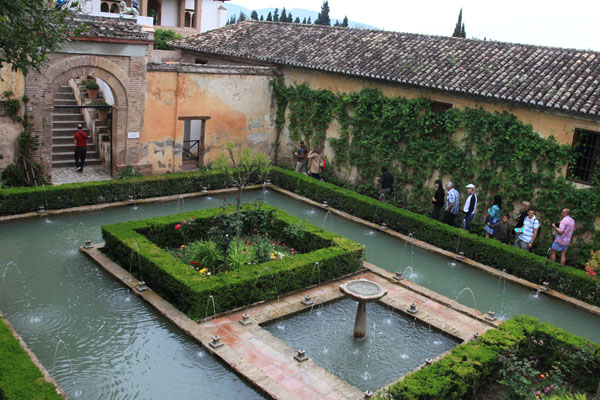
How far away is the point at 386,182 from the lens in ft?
57.6

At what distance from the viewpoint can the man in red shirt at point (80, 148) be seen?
59.2 ft

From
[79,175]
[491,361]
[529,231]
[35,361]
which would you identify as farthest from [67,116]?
[491,361]

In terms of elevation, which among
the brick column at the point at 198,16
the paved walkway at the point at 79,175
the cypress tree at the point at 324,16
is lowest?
the paved walkway at the point at 79,175

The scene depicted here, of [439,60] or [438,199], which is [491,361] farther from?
[439,60]

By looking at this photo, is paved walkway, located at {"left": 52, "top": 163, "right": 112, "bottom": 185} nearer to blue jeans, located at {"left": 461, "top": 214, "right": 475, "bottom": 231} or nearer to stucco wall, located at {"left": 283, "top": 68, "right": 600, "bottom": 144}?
stucco wall, located at {"left": 283, "top": 68, "right": 600, "bottom": 144}

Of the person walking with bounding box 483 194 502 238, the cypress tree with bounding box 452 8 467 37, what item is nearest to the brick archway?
the person walking with bounding box 483 194 502 238

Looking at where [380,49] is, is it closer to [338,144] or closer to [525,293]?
[338,144]

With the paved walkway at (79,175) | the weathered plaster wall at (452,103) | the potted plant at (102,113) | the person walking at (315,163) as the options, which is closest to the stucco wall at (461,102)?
the weathered plaster wall at (452,103)

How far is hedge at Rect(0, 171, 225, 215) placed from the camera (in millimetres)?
14891

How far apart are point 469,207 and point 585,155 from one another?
120 inches

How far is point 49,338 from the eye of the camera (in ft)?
30.6

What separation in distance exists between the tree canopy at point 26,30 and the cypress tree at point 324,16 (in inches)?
2319

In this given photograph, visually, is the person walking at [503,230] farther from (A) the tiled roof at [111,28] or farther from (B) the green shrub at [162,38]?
(B) the green shrub at [162,38]

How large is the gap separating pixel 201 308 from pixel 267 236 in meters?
4.23
